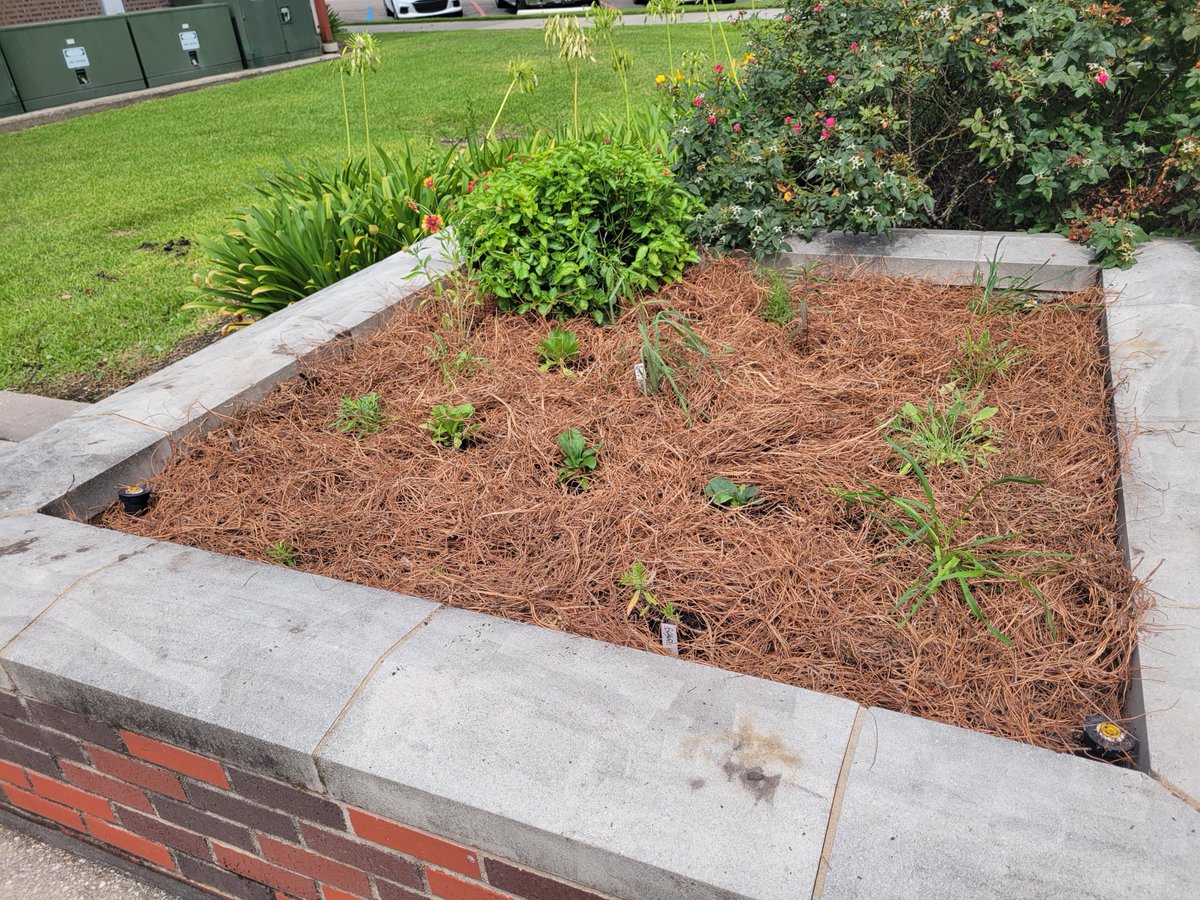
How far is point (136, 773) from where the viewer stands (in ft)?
5.90

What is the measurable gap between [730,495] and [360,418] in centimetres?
123

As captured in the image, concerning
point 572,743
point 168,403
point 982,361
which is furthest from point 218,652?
point 982,361

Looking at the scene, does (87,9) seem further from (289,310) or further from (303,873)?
(303,873)

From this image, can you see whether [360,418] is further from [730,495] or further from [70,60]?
[70,60]

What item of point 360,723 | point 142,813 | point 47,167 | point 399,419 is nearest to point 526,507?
point 399,419

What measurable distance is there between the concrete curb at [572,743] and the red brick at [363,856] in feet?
0.44

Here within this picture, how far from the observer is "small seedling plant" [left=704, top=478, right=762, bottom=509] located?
7.45 feet

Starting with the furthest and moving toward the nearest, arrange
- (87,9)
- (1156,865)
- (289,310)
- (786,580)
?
1. (87,9)
2. (289,310)
3. (786,580)
4. (1156,865)

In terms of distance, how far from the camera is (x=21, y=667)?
1.72 metres

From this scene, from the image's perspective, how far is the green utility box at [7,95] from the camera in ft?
33.9

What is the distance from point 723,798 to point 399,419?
1781 millimetres

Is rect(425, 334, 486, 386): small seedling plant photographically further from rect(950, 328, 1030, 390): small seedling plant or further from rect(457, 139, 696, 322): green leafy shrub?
rect(950, 328, 1030, 390): small seedling plant

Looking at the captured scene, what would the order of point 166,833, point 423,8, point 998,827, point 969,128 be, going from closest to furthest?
point 998,827, point 166,833, point 969,128, point 423,8

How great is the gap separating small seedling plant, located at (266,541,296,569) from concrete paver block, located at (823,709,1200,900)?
1465mm
